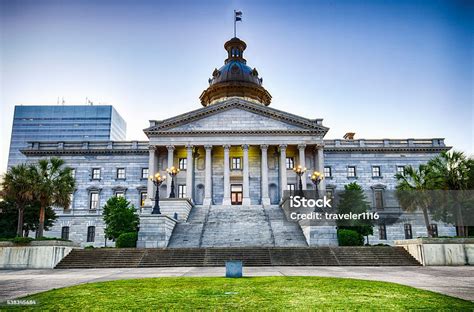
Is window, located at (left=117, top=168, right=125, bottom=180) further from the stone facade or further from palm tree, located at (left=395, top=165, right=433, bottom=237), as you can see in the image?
palm tree, located at (left=395, top=165, right=433, bottom=237)

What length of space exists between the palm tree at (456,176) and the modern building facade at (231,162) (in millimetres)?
16461

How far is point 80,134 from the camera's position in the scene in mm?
131750

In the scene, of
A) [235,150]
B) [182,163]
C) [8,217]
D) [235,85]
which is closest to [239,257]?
[8,217]

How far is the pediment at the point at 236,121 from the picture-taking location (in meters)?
46.8

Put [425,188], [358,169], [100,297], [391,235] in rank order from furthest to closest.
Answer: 1. [358,169]
2. [391,235]
3. [425,188]
4. [100,297]

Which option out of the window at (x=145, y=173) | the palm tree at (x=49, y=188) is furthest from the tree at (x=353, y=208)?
the window at (x=145, y=173)

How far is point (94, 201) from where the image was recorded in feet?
163

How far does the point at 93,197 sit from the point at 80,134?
89.8 metres

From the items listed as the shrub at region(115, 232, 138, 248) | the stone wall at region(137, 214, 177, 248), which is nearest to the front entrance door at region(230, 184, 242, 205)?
the stone wall at region(137, 214, 177, 248)

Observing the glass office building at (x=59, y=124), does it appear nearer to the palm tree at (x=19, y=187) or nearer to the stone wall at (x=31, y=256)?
the palm tree at (x=19, y=187)

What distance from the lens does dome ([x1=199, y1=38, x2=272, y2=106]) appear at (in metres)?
60.3

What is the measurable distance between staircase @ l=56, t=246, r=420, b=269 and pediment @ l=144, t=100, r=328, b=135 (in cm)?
2269

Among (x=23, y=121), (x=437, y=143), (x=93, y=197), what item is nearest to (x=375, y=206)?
(x=437, y=143)

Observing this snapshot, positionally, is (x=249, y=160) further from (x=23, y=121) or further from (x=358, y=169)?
(x=23, y=121)
